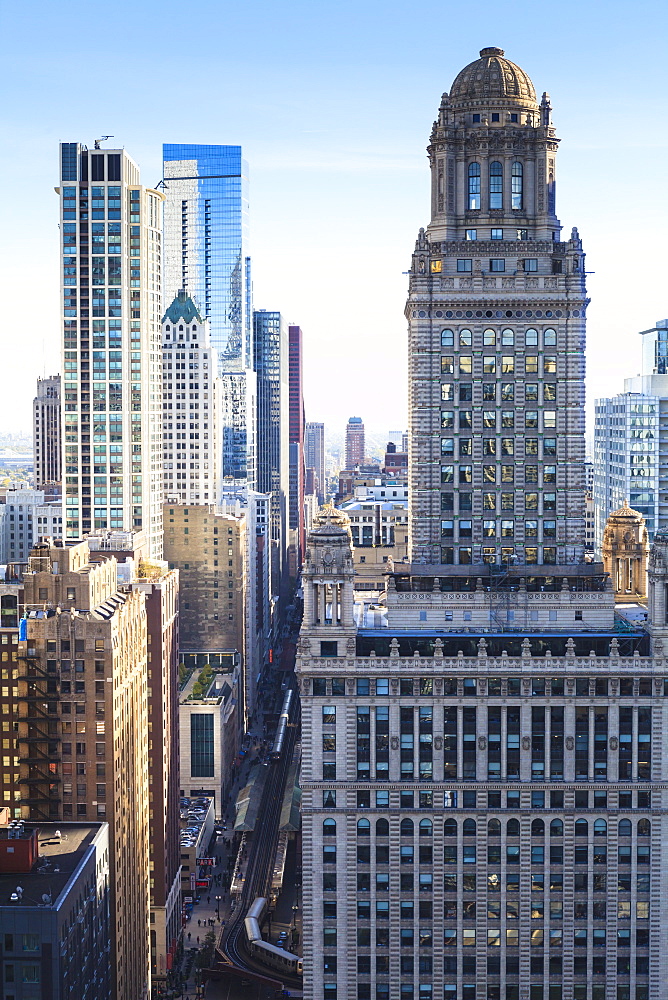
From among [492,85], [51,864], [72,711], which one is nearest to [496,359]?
[492,85]

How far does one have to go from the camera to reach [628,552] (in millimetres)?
155375

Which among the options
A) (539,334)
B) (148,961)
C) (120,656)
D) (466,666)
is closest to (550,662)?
(466,666)

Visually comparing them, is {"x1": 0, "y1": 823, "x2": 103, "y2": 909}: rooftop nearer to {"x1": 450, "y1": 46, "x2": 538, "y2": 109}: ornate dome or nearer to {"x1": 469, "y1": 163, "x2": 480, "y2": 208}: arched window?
{"x1": 469, "y1": 163, "x2": 480, "y2": 208}: arched window

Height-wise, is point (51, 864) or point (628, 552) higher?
point (628, 552)

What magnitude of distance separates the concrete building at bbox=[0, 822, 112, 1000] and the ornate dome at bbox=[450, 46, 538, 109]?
91.3 meters

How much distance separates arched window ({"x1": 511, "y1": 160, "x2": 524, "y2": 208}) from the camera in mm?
147500

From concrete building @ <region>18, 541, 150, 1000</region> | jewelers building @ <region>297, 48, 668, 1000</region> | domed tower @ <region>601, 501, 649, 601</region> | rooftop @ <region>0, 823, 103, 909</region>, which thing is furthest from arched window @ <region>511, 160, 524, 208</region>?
rooftop @ <region>0, 823, 103, 909</region>

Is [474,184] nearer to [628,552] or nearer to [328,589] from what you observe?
[628,552]

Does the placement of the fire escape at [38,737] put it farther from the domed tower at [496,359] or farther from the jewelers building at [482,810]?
the domed tower at [496,359]

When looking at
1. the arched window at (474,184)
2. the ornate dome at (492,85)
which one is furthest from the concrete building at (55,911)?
the ornate dome at (492,85)

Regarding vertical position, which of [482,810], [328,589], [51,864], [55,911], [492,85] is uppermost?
[492,85]

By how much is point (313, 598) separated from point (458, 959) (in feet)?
124

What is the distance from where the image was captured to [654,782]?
12950cm

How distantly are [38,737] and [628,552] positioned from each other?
3023 inches
